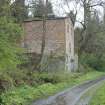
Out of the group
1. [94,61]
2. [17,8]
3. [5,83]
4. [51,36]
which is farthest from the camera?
[94,61]

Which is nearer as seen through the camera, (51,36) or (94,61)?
(51,36)

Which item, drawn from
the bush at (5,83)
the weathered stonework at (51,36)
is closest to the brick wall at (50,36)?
the weathered stonework at (51,36)

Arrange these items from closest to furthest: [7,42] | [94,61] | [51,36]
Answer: [7,42] < [51,36] < [94,61]

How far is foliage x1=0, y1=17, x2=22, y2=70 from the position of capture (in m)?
15.6

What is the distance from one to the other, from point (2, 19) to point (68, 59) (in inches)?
1050

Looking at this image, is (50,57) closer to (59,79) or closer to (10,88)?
(59,79)

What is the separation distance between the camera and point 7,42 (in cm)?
1627

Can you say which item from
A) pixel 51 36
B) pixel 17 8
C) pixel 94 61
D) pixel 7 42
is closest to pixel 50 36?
pixel 51 36

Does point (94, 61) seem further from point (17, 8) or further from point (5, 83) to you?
point (5, 83)

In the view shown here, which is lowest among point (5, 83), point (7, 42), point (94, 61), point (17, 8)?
point (94, 61)

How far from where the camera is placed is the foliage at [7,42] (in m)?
15.6

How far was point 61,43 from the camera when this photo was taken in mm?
39812

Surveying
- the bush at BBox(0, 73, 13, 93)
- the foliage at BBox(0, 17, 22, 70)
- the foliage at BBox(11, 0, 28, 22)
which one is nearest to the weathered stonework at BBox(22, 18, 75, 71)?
the foliage at BBox(11, 0, 28, 22)

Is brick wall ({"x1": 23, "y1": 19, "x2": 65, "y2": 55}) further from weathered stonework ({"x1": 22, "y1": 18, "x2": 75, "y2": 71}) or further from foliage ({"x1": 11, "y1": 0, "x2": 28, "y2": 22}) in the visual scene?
foliage ({"x1": 11, "y1": 0, "x2": 28, "y2": 22})
